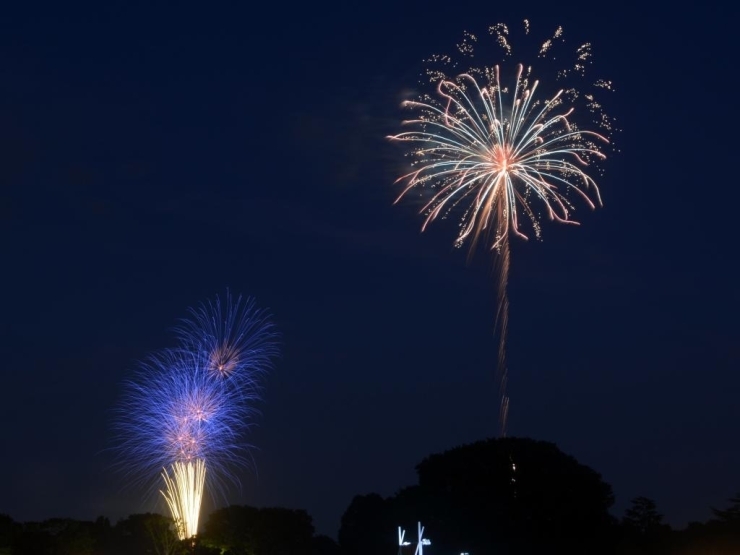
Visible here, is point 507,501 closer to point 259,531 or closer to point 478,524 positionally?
point 478,524

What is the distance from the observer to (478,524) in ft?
200

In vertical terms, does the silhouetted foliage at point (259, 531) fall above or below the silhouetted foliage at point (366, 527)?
below

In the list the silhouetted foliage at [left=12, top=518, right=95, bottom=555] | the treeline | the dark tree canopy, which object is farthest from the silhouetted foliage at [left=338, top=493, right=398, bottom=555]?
the silhouetted foliage at [left=12, top=518, right=95, bottom=555]

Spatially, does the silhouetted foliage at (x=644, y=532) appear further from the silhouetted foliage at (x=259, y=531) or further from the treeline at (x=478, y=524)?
the silhouetted foliage at (x=259, y=531)

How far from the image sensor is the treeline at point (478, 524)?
5900 centimetres

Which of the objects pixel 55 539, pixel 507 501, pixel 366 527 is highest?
pixel 366 527

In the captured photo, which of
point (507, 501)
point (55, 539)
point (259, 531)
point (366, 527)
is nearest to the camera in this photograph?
point (55, 539)

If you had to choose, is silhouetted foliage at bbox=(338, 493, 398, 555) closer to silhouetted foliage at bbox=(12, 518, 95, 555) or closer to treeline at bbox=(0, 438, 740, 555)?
treeline at bbox=(0, 438, 740, 555)

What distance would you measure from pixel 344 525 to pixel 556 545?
1347 inches

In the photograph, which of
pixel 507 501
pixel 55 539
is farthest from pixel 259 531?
pixel 507 501

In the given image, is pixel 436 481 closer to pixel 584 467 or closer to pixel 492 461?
pixel 492 461

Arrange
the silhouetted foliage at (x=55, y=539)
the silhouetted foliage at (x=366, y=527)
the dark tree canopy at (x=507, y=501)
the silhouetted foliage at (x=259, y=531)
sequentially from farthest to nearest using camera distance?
the silhouetted foliage at (x=366, y=527), the silhouetted foliage at (x=259, y=531), the dark tree canopy at (x=507, y=501), the silhouetted foliage at (x=55, y=539)

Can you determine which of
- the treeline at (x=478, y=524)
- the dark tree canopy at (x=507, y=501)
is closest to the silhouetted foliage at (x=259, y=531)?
the treeline at (x=478, y=524)

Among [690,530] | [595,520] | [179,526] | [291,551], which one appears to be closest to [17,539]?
[179,526]
